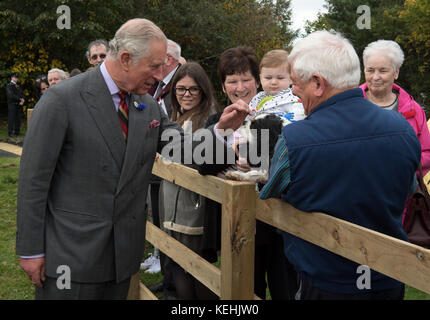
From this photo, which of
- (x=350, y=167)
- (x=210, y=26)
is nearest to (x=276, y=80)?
(x=350, y=167)

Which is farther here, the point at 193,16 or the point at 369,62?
the point at 193,16

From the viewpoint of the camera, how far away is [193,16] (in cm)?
2667

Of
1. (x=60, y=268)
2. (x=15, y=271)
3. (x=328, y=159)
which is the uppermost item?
(x=328, y=159)

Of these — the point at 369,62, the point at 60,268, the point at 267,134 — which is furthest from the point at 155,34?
the point at 369,62

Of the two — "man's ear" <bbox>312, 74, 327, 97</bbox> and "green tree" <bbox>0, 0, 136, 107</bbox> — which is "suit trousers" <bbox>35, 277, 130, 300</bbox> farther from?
"green tree" <bbox>0, 0, 136, 107</bbox>

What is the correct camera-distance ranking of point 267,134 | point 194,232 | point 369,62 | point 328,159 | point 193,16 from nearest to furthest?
point 328,159
point 267,134
point 194,232
point 369,62
point 193,16

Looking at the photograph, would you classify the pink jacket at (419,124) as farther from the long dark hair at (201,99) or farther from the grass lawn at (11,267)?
the long dark hair at (201,99)

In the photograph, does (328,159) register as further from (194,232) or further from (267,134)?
(194,232)

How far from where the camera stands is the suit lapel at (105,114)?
257 cm

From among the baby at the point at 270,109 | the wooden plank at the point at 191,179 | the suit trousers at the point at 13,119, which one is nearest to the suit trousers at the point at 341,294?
the baby at the point at 270,109

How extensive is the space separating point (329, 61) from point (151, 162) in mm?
1263

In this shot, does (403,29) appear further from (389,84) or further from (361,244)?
(361,244)

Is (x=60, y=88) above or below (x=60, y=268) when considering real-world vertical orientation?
above
